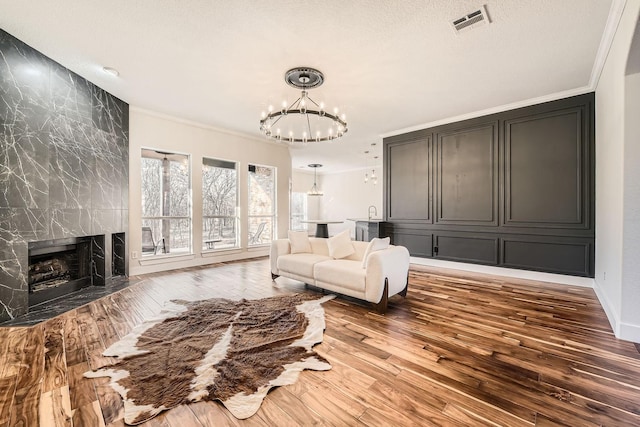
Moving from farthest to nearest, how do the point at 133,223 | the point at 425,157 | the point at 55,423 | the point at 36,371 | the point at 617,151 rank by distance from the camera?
the point at 425,157
the point at 133,223
the point at 617,151
the point at 36,371
the point at 55,423

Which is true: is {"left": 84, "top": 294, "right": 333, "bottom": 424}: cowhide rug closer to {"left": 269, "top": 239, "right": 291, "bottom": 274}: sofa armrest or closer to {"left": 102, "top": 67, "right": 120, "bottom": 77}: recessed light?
{"left": 269, "top": 239, "right": 291, "bottom": 274}: sofa armrest

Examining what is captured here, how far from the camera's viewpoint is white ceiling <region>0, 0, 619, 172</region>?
244 centimetres

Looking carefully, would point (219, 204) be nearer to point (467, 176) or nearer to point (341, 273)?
point (341, 273)

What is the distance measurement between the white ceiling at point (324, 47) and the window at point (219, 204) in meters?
1.76

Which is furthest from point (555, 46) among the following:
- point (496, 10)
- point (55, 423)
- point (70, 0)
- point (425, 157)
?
point (55, 423)

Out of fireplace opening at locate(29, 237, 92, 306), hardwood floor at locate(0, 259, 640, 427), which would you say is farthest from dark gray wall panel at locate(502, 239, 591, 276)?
fireplace opening at locate(29, 237, 92, 306)

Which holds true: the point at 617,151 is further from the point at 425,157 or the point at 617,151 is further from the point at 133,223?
the point at 133,223

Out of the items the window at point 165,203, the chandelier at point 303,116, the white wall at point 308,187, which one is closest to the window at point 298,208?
the white wall at point 308,187

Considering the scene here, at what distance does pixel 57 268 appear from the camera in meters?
3.75

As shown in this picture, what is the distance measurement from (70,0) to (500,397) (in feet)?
14.8

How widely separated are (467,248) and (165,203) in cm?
594

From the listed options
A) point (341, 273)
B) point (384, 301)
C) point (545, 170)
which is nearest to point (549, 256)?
point (545, 170)

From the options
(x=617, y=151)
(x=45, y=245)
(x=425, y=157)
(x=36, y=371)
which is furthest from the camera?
(x=425, y=157)

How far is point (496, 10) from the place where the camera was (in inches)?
96.1
